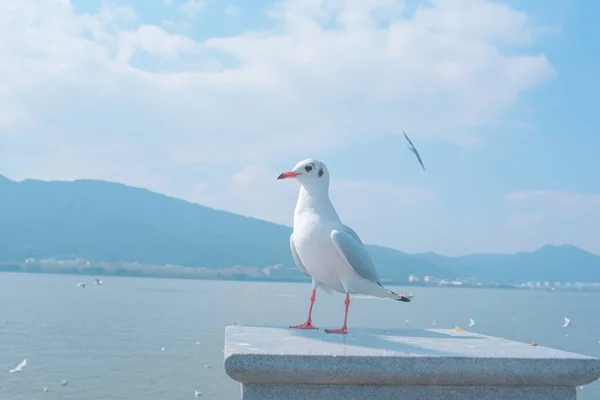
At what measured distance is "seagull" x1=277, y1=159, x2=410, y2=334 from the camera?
20.6 feet

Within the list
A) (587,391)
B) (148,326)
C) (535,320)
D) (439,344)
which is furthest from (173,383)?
(535,320)

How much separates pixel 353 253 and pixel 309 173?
843 mm

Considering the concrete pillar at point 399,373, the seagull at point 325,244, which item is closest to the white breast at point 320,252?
the seagull at point 325,244

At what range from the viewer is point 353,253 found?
6266 mm

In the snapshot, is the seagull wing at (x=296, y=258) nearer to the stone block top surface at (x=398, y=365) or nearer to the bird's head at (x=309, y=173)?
the bird's head at (x=309, y=173)

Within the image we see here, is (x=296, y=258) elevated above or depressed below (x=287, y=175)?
below

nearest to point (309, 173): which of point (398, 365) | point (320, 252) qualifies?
point (320, 252)

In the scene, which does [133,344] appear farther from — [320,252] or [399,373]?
[399,373]

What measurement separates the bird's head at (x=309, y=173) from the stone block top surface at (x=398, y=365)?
202cm

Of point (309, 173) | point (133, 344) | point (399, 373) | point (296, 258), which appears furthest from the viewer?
point (133, 344)

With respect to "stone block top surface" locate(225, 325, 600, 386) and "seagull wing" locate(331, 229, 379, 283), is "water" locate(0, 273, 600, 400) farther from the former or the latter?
"stone block top surface" locate(225, 325, 600, 386)

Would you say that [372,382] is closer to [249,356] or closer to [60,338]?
[249,356]

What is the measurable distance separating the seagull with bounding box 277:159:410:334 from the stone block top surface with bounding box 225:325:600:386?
1502 millimetres

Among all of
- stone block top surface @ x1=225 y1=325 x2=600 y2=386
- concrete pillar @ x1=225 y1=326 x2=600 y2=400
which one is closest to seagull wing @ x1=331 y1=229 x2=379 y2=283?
stone block top surface @ x1=225 y1=325 x2=600 y2=386
